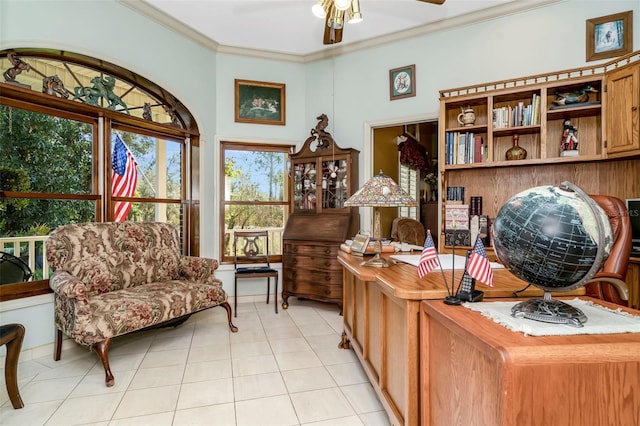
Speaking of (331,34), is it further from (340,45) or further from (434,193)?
(434,193)

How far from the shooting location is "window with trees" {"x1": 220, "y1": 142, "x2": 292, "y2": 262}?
4383mm

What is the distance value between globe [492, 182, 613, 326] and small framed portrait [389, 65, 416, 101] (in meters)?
3.11

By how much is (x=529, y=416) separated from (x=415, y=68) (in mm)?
3729

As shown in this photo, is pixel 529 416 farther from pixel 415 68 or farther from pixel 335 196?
pixel 415 68

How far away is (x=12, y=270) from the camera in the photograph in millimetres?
2652

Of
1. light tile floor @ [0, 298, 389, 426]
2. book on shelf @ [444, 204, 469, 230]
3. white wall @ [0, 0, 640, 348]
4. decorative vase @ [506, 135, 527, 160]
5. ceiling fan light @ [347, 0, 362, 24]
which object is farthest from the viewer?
book on shelf @ [444, 204, 469, 230]

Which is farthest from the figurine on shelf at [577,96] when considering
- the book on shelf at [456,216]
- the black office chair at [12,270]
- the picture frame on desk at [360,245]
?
the black office chair at [12,270]

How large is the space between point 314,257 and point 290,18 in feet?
8.74

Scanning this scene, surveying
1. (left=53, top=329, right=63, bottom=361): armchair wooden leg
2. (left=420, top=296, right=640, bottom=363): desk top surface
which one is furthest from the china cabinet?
(left=420, top=296, right=640, bottom=363): desk top surface

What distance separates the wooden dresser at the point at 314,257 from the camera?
380cm

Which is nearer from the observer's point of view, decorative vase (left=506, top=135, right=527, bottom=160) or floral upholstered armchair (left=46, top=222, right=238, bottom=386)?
floral upholstered armchair (left=46, top=222, right=238, bottom=386)

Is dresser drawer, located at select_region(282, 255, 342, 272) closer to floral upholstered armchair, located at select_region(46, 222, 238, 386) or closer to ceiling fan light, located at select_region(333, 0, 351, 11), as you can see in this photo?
floral upholstered armchair, located at select_region(46, 222, 238, 386)

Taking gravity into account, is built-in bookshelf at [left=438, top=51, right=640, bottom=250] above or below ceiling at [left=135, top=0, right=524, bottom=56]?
below

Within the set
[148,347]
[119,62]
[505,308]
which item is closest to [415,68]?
[119,62]
